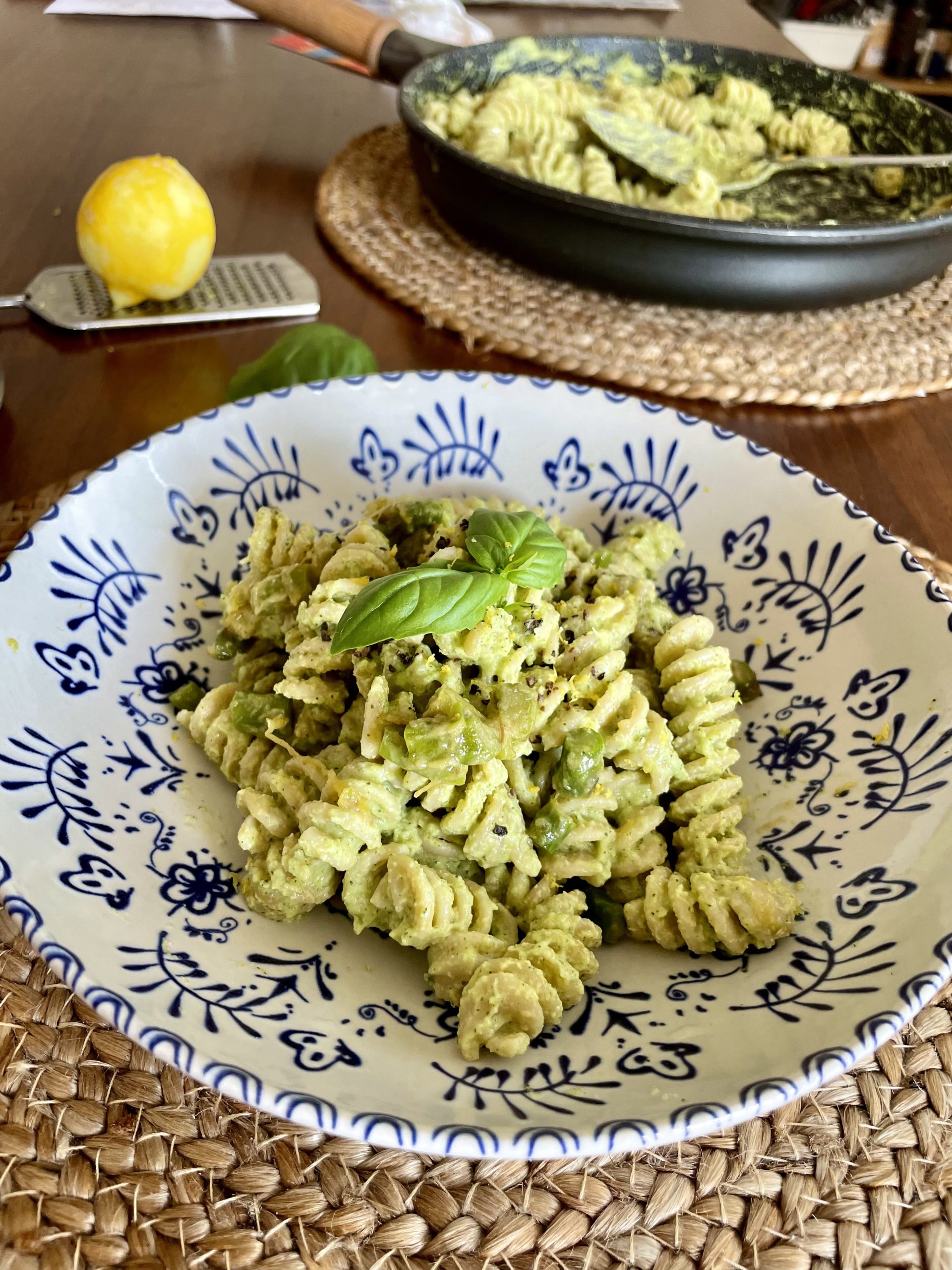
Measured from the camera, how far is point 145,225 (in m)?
2.38

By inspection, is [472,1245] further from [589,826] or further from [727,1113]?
[589,826]

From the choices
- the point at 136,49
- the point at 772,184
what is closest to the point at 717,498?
the point at 772,184

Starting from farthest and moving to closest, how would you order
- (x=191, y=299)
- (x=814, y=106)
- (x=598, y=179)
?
(x=814, y=106) < (x=598, y=179) < (x=191, y=299)

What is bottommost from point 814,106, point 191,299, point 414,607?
point 191,299

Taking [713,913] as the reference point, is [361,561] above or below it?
above

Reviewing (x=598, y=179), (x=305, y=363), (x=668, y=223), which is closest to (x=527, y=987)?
(x=305, y=363)

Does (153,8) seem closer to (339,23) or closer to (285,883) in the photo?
(339,23)

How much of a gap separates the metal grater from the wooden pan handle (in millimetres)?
1091

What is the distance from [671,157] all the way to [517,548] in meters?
2.45

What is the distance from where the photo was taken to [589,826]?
1.34 metres

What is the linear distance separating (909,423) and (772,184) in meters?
1.27

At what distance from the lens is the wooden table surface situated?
7.56 feet

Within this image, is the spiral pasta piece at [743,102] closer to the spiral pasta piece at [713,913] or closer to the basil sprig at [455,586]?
the basil sprig at [455,586]

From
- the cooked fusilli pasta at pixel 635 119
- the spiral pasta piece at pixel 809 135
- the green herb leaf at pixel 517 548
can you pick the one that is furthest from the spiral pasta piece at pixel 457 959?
the spiral pasta piece at pixel 809 135
